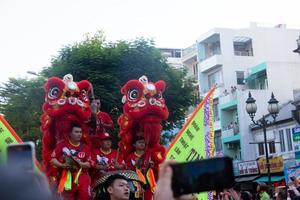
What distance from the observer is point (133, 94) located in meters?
6.90

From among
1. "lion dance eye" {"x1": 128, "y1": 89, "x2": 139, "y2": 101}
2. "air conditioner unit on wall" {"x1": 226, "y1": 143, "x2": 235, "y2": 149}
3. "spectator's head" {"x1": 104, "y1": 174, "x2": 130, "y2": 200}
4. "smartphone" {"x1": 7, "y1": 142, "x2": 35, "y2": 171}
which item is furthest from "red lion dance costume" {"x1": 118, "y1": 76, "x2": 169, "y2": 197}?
"air conditioner unit on wall" {"x1": 226, "y1": 143, "x2": 235, "y2": 149}

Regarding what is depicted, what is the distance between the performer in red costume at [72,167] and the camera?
6.15 meters

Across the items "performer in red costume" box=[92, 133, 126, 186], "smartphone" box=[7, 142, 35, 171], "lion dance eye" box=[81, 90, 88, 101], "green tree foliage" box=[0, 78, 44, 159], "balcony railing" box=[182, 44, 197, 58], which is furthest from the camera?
"balcony railing" box=[182, 44, 197, 58]

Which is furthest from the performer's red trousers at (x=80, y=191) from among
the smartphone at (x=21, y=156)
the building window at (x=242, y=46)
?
the building window at (x=242, y=46)

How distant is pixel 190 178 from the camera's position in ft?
5.30

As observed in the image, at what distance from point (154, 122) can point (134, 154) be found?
509 millimetres

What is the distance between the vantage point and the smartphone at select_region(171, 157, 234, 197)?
161 centimetres

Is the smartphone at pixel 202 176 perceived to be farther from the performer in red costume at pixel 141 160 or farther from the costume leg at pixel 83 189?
the performer in red costume at pixel 141 160

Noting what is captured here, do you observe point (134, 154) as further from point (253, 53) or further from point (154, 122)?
point (253, 53)

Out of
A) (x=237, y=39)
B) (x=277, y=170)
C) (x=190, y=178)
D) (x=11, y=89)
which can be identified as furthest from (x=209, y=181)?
(x=237, y=39)

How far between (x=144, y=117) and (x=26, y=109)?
477 inches

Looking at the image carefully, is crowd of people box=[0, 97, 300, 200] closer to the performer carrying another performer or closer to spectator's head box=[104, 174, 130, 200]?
the performer carrying another performer

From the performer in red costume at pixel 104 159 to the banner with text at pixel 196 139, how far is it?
139 centimetres

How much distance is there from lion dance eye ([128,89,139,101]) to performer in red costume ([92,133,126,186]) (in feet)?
1.97
